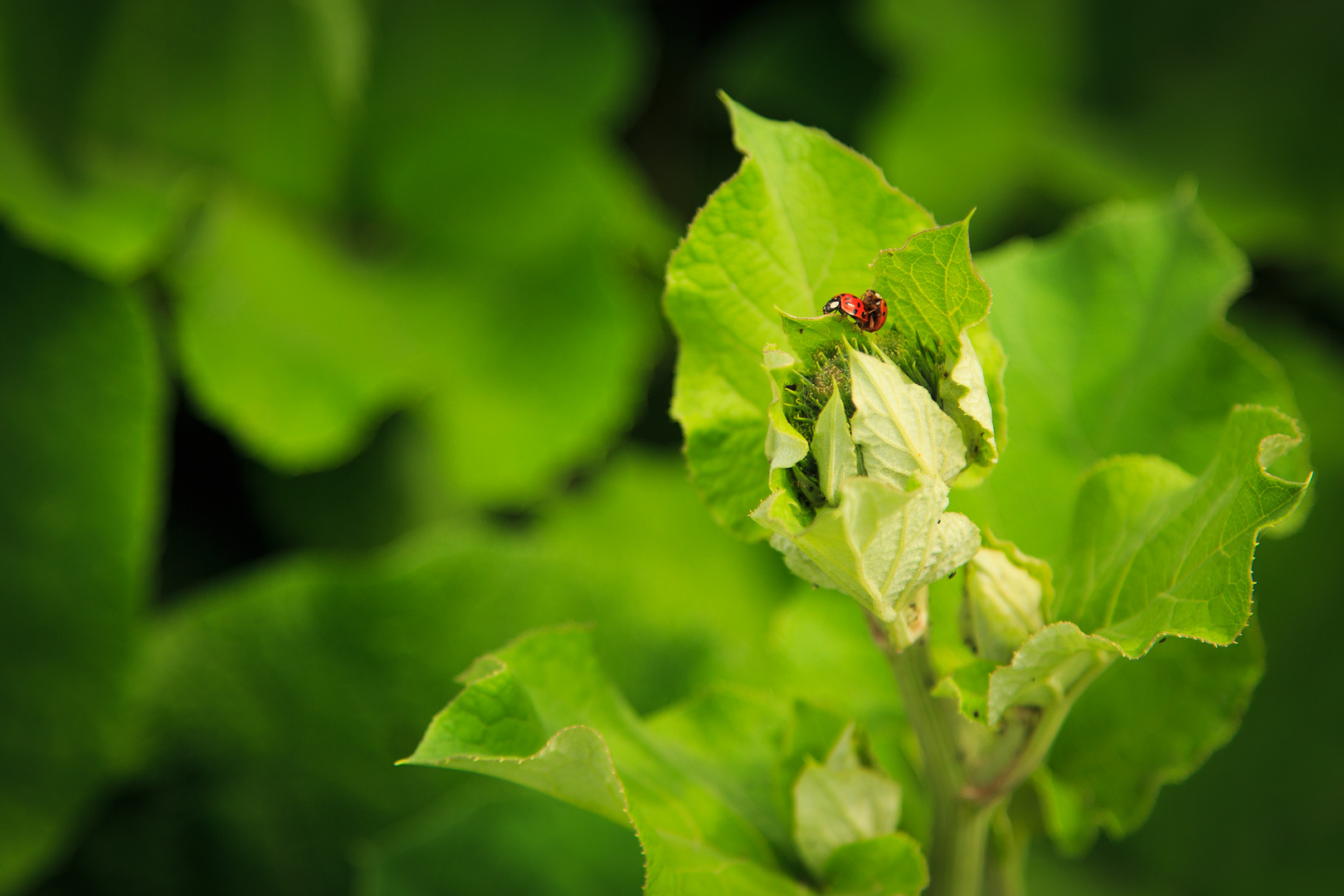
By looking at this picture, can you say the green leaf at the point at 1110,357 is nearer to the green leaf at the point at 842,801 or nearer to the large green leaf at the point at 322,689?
the green leaf at the point at 842,801

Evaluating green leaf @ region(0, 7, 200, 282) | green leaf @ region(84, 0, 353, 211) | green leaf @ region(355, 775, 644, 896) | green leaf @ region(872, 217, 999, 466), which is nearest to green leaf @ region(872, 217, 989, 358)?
green leaf @ region(872, 217, 999, 466)

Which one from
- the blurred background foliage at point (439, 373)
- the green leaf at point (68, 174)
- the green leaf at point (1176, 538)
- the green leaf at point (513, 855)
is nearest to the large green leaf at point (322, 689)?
the blurred background foliage at point (439, 373)

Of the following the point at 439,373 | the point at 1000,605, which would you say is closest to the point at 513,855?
the point at 1000,605

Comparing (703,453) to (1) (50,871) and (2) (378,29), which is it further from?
(2) (378,29)

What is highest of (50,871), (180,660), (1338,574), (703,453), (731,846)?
(703,453)

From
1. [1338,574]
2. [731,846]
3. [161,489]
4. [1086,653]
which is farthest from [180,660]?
[1338,574]

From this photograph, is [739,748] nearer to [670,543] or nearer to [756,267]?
[756,267]
